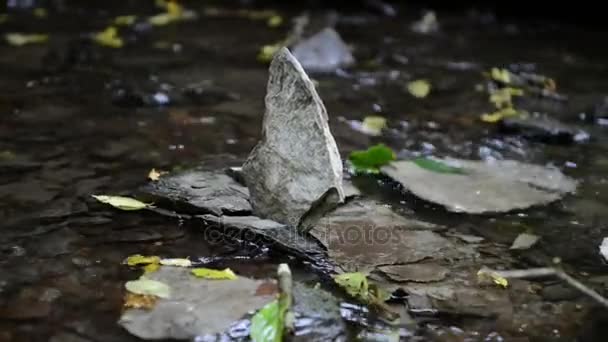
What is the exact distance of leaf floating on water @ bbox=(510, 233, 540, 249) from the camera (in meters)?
2.26

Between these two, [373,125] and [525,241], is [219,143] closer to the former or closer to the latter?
[373,125]

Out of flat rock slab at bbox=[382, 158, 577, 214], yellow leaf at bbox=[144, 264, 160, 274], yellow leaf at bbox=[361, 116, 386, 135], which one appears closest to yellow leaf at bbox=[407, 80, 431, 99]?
yellow leaf at bbox=[361, 116, 386, 135]

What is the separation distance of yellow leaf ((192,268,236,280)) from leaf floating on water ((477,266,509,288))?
0.65m

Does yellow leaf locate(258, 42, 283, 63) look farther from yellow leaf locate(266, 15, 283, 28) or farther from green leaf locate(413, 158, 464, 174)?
green leaf locate(413, 158, 464, 174)

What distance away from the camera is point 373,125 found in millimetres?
3367

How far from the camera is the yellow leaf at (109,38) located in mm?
4723

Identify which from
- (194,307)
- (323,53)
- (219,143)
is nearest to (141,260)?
(194,307)

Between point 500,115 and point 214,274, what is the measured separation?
199 cm

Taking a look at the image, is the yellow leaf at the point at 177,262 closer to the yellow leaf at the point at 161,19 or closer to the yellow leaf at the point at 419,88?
the yellow leaf at the point at 419,88

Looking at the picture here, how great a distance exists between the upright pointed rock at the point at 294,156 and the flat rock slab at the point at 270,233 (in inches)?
1.2

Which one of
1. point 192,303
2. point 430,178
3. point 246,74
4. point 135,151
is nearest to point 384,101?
point 246,74

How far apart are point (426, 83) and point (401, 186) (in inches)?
61.6

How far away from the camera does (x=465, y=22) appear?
610cm

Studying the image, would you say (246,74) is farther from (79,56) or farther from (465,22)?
(465,22)
